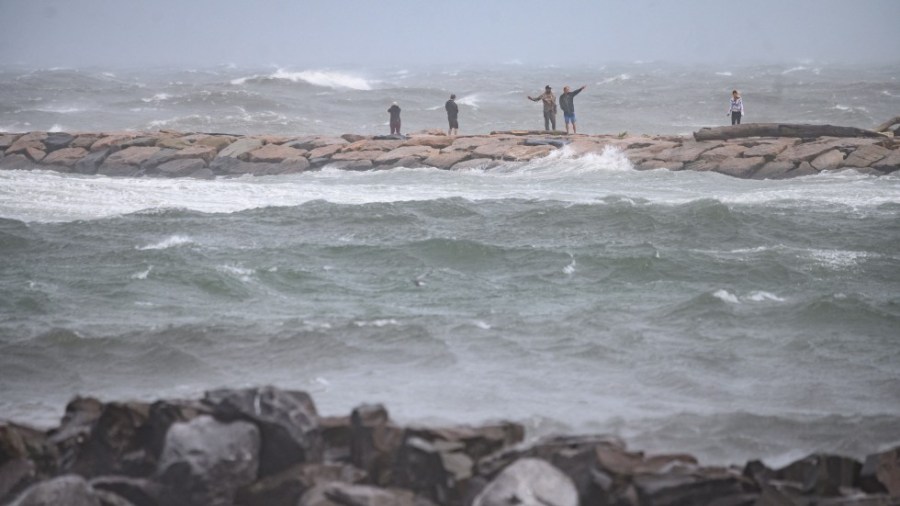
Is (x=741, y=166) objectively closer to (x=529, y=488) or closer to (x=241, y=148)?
(x=241, y=148)

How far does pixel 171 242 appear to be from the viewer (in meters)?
16.8

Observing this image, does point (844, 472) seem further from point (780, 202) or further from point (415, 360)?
point (780, 202)

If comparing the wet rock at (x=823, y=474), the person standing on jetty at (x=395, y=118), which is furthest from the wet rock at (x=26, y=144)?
the wet rock at (x=823, y=474)

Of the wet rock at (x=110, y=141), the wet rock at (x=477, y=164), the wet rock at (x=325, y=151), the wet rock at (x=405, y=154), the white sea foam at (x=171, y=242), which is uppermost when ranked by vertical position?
the wet rock at (x=110, y=141)

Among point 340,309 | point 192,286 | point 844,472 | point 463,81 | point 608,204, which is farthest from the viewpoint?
point 463,81

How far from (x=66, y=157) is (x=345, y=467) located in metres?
22.9

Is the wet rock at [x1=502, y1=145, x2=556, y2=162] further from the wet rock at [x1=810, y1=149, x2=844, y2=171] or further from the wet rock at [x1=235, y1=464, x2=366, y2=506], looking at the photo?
the wet rock at [x1=235, y1=464, x2=366, y2=506]

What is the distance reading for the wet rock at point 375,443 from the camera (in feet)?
21.7

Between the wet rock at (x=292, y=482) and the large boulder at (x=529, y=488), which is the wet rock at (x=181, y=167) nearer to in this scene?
Result: the wet rock at (x=292, y=482)

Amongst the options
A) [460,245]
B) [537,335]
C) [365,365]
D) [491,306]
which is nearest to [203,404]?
[365,365]

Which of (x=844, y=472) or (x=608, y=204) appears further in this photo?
(x=608, y=204)

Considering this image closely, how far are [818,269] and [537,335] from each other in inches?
191

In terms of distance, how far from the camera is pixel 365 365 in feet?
33.7

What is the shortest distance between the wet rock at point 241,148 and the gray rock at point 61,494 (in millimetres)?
20666
